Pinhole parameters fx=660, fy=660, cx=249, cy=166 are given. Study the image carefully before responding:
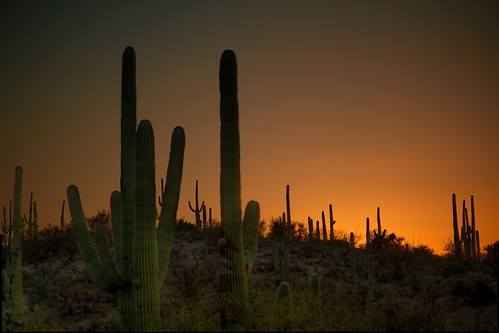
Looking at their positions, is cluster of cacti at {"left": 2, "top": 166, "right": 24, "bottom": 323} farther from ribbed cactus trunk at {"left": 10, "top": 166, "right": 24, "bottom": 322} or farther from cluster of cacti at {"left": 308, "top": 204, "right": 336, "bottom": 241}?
cluster of cacti at {"left": 308, "top": 204, "right": 336, "bottom": 241}

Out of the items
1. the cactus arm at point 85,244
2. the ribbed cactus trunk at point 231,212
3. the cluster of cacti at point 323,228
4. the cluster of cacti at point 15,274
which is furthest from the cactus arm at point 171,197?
the cluster of cacti at point 323,228

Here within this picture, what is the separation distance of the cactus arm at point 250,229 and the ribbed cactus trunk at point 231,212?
2.53ft

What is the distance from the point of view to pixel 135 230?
13086 mm

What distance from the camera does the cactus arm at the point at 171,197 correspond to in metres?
14.0

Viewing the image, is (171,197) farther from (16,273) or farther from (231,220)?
(16,273)

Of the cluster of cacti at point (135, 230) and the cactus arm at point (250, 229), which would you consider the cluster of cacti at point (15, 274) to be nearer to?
the cluster of cacti at point (135, 230)

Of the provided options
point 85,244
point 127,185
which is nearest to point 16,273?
point 85,244

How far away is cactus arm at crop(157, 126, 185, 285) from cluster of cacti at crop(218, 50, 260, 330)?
0.93 meters

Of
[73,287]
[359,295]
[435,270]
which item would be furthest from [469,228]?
[73,287]

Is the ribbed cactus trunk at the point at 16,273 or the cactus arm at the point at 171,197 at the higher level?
the cactus arm at the point at 171,197

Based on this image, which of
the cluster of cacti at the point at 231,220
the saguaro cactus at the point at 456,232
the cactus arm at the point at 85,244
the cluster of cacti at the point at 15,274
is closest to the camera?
the cluster of cacti at the point at 231,220

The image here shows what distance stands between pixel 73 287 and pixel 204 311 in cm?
1206

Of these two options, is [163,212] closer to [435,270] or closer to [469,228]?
[435,270]

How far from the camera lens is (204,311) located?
45.7 ft
